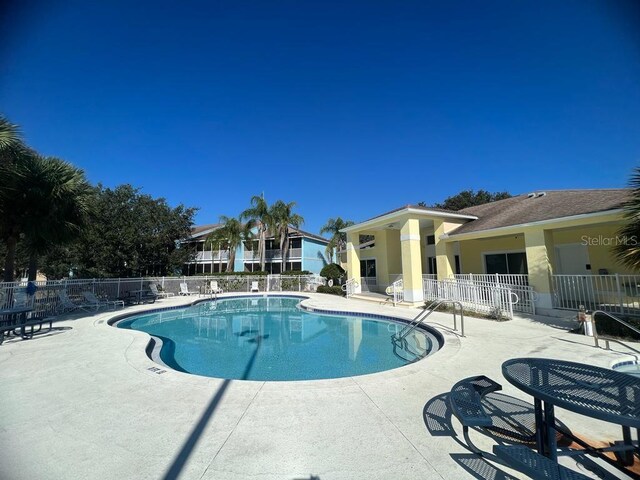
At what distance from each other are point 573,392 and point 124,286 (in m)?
21.0

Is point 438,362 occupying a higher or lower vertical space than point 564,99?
lower

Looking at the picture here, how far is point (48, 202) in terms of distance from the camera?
11.0 m

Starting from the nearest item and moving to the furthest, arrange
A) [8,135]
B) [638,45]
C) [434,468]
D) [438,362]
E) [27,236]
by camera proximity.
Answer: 1. [434,468]
2. [438,362]
3. [638,45]
4. [8,135]
5. [27,236]

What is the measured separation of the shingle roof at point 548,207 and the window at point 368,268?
842cm

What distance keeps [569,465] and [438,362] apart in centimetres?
297

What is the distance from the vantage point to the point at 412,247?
14.5 metres

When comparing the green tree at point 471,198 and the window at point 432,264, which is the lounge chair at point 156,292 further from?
the green tree at point 471,198

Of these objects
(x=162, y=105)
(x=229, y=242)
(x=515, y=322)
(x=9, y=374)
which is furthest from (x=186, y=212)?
(x=515, y=322)

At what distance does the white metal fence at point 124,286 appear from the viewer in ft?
36.7

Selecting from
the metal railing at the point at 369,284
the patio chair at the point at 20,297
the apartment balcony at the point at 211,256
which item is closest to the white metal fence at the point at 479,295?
the metal railing at the point at 369,284

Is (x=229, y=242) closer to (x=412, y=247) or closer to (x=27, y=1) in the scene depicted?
(x=412, y=247)

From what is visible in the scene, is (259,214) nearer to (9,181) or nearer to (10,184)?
(10,184)

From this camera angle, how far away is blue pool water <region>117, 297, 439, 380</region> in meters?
6.79

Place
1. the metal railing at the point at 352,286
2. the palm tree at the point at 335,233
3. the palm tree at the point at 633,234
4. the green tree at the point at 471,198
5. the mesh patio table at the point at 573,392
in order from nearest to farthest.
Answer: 1. the mesh patio table at the point at 573,392
2. the palm tree at the point at 633,234
3. the metal railing at the point at 352,286
4. the palm tree at the point at 335,233
5. the green tree at the point at 471,198
